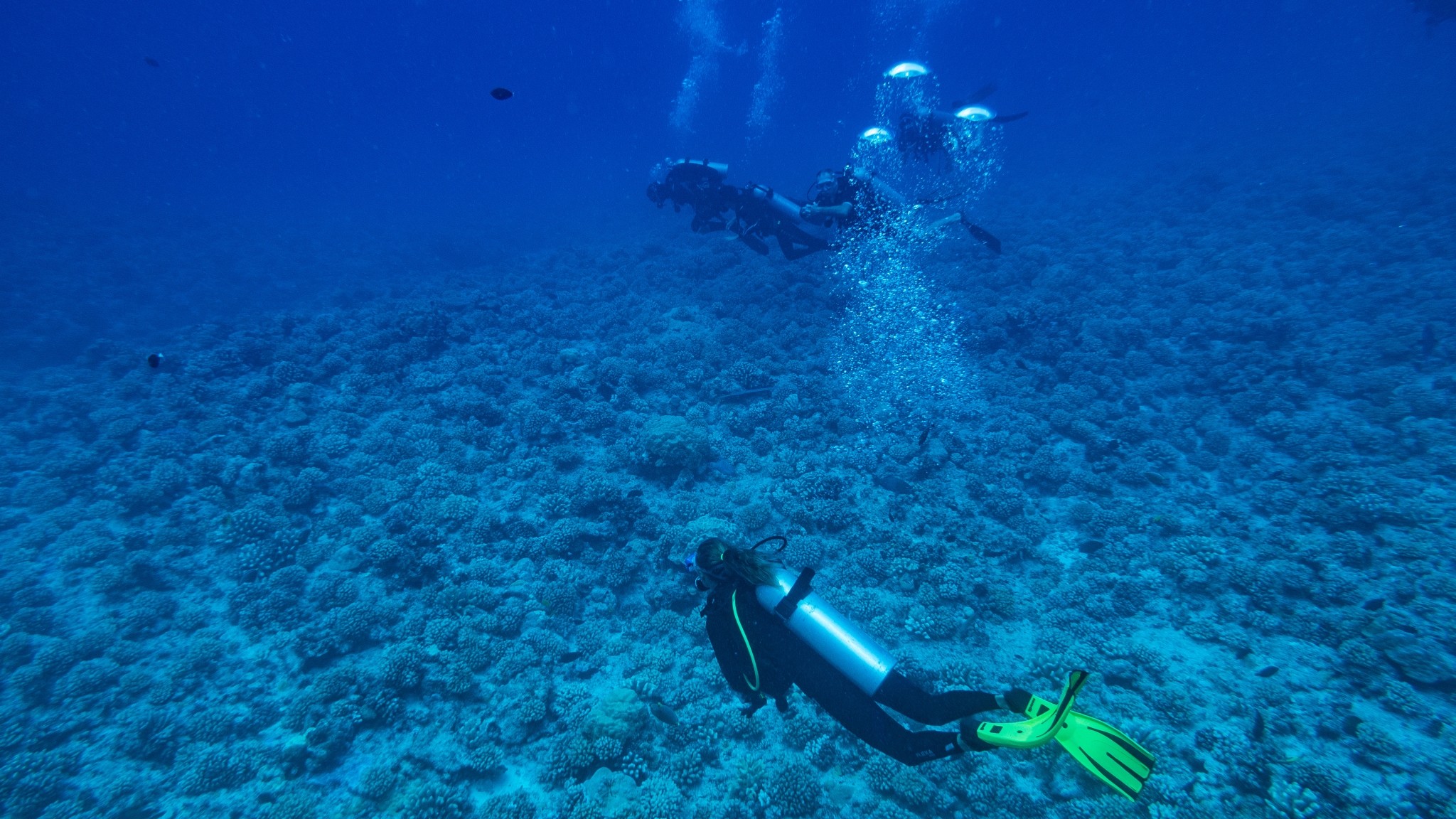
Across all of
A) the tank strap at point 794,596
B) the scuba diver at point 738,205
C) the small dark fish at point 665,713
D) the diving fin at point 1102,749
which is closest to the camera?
the diving fin at point 1102,749

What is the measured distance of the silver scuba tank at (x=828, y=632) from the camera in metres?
4.39

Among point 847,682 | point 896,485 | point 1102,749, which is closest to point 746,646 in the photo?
point 847,682

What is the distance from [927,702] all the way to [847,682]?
2.21 feet

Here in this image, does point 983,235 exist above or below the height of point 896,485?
above

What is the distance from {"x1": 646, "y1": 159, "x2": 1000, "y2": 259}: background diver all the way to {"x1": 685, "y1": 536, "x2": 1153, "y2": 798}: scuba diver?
33.4 feet

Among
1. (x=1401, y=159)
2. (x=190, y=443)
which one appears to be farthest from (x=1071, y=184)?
(x=190, y=443)

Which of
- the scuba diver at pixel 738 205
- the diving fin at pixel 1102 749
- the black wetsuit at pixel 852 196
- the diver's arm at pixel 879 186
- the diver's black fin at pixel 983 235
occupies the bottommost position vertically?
the diving fin at pixel 1102 749

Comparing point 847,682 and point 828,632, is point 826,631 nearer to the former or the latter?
point 828,632

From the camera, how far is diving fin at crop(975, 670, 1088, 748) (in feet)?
12.9

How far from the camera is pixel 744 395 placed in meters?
10.9

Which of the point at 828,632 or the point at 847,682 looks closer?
the point at 828,632

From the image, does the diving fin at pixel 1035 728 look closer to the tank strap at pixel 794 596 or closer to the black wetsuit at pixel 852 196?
the tank strap at pixel 794 596

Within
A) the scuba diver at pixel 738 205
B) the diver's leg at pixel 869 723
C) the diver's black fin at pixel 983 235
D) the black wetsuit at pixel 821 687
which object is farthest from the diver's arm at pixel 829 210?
the diver's leg at pixel 869 723

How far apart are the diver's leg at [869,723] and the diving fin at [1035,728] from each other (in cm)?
36
